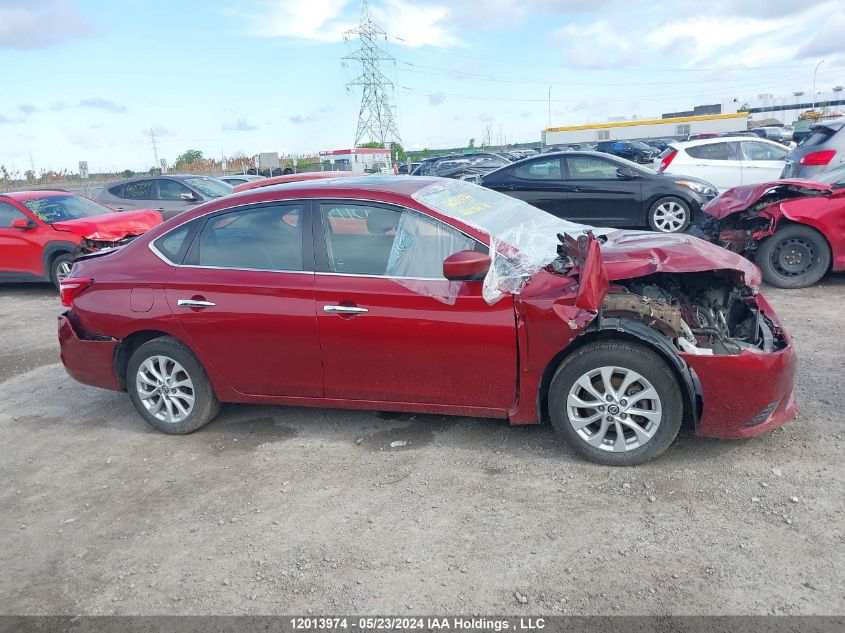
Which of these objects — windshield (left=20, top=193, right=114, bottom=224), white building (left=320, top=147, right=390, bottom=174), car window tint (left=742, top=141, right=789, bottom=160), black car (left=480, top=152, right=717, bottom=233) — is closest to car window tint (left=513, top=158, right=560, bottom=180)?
black car (left=480, top=152, right=717, bottom=233)

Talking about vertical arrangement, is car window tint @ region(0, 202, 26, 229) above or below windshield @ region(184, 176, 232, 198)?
below

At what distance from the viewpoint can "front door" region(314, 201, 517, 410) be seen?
3.86 metres

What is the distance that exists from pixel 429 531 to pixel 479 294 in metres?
1.34

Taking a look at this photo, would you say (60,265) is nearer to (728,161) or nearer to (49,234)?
(49,234)

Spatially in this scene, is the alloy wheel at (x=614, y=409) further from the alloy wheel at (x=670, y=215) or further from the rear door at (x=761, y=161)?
the rear door at (x=761, y=161)

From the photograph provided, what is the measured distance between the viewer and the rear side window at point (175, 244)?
4.59 m

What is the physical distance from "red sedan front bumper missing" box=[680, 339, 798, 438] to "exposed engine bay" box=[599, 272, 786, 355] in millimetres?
91

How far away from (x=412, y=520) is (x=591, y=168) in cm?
893

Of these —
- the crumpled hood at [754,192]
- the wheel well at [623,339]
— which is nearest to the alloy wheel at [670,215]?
the crumpled hood at [754,192]

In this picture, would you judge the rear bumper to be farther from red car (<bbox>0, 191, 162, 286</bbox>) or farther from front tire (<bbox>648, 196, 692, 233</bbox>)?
front tire (<bbox>648, 196, 692, 233</bbox>)

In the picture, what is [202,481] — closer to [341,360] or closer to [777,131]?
[341,360]

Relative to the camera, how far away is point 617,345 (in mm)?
3695

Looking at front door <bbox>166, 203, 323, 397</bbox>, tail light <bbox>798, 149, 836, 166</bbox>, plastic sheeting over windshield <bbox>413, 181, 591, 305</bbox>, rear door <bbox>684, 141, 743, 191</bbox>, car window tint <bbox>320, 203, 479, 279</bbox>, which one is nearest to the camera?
plastic sheeting over windshield <bbox>413, 181, 591, 305</bbox>

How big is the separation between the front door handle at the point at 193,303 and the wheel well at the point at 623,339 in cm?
222
